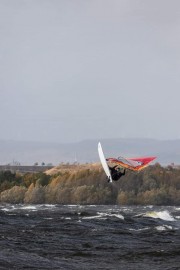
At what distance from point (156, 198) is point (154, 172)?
1596 centimetres

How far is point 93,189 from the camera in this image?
133875 millimetres

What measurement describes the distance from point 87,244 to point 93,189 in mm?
83228

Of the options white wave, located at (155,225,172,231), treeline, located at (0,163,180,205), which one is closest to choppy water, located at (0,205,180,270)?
white wave, located at (155,225,172,231)

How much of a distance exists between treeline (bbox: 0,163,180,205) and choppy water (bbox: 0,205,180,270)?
177ft

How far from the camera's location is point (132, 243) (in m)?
53.2

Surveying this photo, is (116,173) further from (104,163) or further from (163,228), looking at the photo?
(163,228)

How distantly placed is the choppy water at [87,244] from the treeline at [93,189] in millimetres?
53921

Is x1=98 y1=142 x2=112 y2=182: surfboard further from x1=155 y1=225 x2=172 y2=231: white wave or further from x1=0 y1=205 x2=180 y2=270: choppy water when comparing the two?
x1=155 y1=225 x2=172 y2=231: white wave

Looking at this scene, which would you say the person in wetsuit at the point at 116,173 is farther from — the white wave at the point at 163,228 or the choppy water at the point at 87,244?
the white wave at the point at 163,228

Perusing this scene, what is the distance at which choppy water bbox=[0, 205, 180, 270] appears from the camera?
132 ft

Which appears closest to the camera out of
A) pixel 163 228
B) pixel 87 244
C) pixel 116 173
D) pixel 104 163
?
pixel 116 173

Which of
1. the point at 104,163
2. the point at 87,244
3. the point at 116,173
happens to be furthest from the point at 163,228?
the point at 116,173

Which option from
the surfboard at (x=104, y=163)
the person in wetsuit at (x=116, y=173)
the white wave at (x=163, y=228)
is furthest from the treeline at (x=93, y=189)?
the person in wetsuit at (x=116, y=173)

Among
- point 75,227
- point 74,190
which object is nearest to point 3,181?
point 74,190
